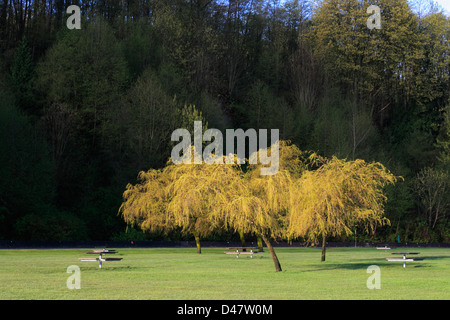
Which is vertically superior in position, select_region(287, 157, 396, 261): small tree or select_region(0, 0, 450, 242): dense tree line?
select_region(0, 0, 450, 242): dense tree line

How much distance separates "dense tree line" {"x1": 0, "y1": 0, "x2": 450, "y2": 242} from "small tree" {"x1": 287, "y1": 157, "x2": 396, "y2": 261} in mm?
26908

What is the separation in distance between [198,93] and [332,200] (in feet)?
150

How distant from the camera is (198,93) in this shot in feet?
242

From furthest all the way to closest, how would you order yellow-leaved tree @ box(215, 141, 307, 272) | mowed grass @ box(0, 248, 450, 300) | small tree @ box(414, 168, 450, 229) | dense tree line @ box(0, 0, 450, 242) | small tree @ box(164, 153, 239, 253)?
1. small tree @ box(414, 168, 450, 229)
2. dense tree line @ box(0, 0, 450, 242)
3. small tree @ box(164, 153, 239, 253)
4. yellow-leaved tree @ box(215, 141, 307, 272)
5. mowed grass @ box(0, 248, 450, 300)

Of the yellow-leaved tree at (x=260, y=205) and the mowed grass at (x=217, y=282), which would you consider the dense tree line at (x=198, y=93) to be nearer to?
the mowed grass at (x=217, y=282)

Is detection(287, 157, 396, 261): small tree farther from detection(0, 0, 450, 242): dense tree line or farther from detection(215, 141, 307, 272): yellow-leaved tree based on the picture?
detection(0, 0, 450, 242): dense tree line

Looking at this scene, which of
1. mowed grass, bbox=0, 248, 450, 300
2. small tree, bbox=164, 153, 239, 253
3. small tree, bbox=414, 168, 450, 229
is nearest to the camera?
mowed grass, bbox=0, 248, 450, 300

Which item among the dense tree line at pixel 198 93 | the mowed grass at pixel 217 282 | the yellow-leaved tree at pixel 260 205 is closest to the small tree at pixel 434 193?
the dense tree line at pixel 198 93

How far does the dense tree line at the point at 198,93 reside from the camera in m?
58.4

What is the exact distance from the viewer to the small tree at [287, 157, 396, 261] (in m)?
29.4

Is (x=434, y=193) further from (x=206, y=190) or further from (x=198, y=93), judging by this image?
(x=206, y=190)

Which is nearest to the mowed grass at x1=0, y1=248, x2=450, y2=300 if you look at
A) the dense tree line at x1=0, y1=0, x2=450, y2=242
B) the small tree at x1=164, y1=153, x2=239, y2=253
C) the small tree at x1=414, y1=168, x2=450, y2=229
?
the small tree at x1=164, y1=153, x2=239, y2=253

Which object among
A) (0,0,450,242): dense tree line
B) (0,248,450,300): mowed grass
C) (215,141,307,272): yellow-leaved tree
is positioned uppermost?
(0,0,450,242): dense tree line

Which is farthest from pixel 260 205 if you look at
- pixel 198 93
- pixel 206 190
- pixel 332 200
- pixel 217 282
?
pixel 198 93
